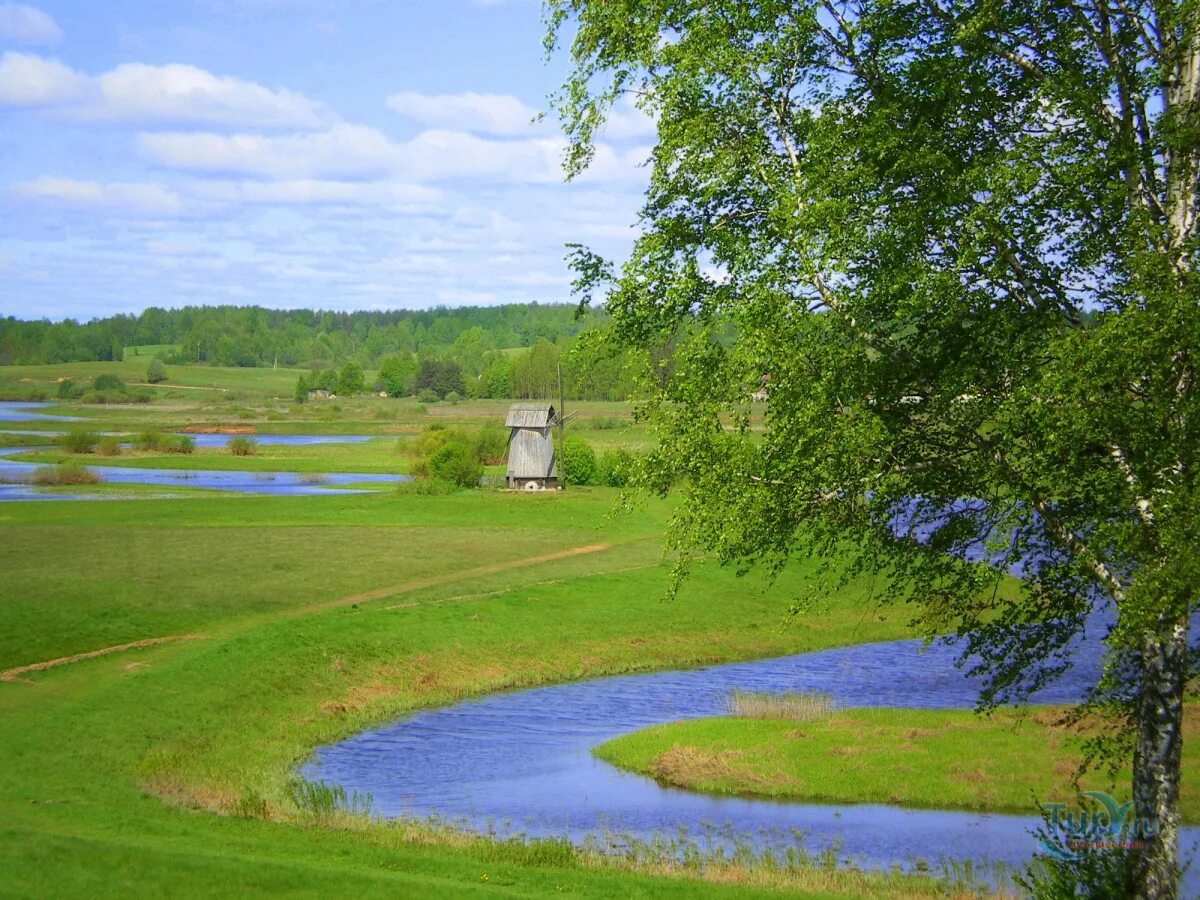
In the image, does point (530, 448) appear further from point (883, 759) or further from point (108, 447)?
point (883, 759)

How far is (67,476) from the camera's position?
313 ft

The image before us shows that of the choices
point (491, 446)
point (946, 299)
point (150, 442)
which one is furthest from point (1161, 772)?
point (150, 442)

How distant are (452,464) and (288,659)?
56.9 m

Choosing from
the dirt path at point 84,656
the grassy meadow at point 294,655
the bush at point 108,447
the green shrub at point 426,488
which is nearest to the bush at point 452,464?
the green shrub at point 426,488

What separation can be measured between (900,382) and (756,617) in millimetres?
36204

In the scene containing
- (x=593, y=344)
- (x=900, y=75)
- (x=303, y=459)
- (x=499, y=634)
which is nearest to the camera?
(x=900, y=75)

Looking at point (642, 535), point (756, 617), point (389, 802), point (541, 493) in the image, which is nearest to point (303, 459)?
point (541, 493)

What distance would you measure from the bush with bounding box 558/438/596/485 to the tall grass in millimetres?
62686

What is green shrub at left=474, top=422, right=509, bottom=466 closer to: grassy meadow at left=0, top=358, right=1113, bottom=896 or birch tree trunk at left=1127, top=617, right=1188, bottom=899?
grassy meadow at left=0, top=358, right=1113, bottom=896

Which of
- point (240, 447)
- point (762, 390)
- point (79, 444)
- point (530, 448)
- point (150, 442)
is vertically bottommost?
point (79, 444)

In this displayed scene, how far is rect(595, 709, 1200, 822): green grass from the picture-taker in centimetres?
2788

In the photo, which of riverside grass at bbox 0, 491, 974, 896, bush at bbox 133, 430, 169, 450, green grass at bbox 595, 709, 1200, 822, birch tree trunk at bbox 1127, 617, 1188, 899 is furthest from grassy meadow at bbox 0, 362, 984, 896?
bush at bbox 133, 430, 169, 450

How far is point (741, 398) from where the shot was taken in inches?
622

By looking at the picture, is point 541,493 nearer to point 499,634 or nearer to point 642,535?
point 642,535
